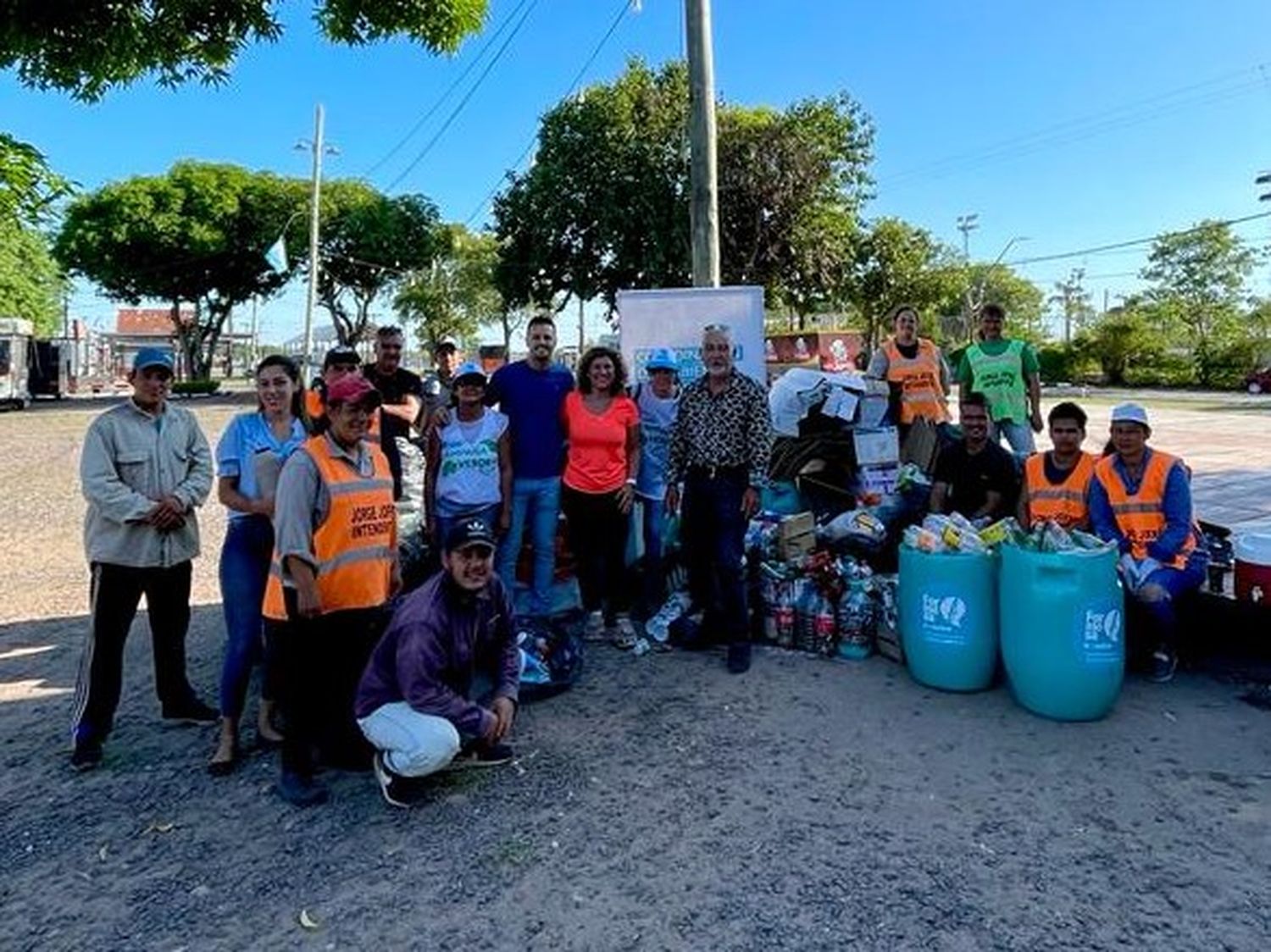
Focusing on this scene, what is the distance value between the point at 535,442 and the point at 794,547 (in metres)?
1.69

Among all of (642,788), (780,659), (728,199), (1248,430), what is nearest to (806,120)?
(728,199)

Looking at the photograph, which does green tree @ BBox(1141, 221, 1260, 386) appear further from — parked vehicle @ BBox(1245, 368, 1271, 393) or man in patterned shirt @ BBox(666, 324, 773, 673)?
man in patterned shirt @ BBox(666, 324, 773, 673)

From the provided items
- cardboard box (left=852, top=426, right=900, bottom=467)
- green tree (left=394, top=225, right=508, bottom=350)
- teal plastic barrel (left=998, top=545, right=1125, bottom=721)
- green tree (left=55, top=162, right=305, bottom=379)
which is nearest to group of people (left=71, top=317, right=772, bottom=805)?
teal plastic barrel (left=998, top=545, right=1125, bottom=721)

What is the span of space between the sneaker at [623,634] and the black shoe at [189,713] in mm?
2070

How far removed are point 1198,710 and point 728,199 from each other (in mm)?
20513

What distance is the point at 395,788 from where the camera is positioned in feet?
10.7

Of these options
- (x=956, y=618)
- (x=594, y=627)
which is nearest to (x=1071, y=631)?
(x=956, y=618)

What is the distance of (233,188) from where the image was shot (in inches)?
1309

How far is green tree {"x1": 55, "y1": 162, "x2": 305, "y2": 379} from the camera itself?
31734 millimetres

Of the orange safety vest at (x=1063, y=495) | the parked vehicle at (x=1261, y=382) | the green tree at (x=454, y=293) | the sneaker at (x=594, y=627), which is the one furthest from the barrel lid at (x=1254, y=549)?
the green tree at (x=454, y=293)

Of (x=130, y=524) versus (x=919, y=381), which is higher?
(x=919, y=381)

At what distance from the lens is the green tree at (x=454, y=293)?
43.5 meters

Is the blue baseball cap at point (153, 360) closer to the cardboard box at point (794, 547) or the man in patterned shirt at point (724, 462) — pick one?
the man in patterned shirt at point (724, 462)

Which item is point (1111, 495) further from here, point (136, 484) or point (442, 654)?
point (136, 484)
